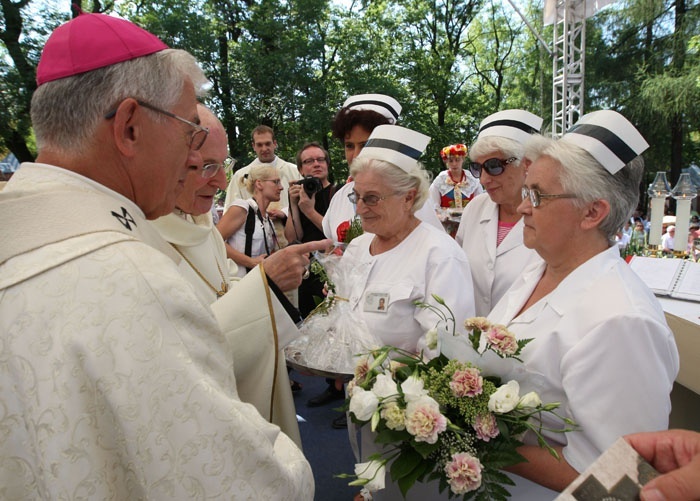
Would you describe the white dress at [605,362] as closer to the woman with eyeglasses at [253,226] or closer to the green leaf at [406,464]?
the green leaf at [406,464]

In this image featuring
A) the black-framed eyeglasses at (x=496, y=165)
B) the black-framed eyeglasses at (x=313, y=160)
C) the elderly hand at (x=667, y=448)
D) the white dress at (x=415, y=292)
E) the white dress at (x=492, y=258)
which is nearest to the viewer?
the elderly hand at (x=667, y=448)

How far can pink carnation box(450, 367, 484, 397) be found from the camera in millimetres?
1547

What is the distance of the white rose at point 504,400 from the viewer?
1.50 metres

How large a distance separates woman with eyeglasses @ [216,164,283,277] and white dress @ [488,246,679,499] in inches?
140

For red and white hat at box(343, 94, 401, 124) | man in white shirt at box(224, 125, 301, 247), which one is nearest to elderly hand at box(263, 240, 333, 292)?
red and white hat at box(343, 94, 401, 124)

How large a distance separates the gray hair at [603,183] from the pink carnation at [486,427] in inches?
37.0

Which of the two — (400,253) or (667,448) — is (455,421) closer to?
(667,448)

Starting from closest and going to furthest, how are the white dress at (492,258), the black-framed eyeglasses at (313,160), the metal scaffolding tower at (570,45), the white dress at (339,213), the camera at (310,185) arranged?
the white dress at (492,258) < the white dress at (339,213) < the camera at (310,185) < the black-framed eyeglasses at (313,160) < the metal scaffolding tower at (570,45)

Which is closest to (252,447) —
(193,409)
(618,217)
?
(193,409)

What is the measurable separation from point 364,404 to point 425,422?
217 millimetres

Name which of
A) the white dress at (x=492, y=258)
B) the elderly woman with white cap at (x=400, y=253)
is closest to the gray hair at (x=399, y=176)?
the elderly woman with white cap at (x=400, y=253)

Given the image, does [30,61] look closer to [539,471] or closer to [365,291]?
[365,291]

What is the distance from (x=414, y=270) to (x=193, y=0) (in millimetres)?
18695

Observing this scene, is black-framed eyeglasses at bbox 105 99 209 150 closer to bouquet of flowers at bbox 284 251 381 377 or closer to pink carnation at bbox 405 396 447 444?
pink carnation at bbox 405 396 447 444
